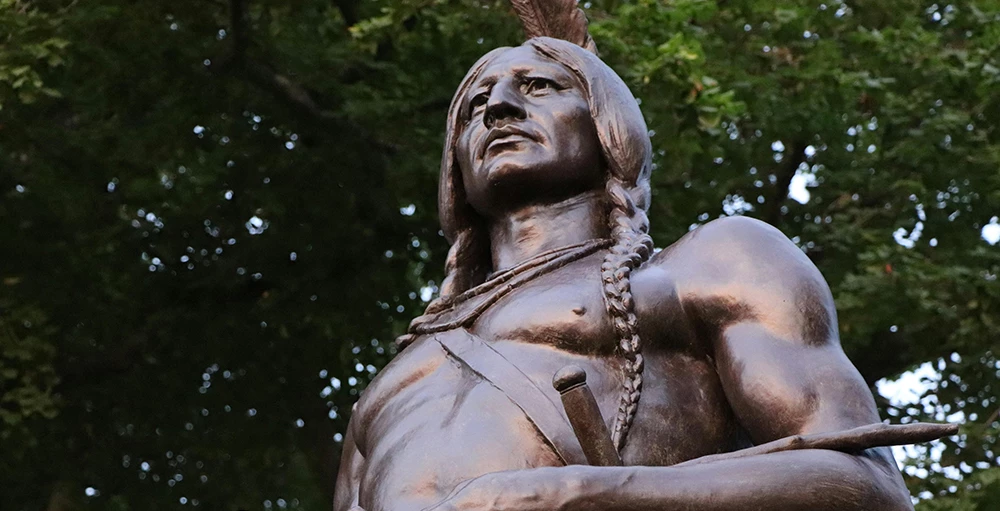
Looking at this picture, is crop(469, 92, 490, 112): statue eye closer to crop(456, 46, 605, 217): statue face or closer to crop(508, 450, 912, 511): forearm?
crop(456, 46, 605, 217): statue face

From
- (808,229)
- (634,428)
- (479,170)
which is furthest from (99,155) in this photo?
(634,428)

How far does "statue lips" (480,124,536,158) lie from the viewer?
4.95 metres

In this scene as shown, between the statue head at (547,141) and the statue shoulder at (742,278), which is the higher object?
the statue shoulder at (742,278)

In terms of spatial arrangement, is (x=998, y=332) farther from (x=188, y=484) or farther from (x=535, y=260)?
(x=535, y=260)

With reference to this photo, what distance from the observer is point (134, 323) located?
12.8 meters

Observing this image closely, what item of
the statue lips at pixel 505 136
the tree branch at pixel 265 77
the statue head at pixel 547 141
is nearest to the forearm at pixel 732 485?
the statue head at pixel 547 141

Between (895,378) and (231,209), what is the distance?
4709mm

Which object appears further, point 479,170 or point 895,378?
point 895,378

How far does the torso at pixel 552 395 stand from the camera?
4.22 metres

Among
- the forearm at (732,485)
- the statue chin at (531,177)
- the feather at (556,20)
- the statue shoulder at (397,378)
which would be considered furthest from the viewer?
the feather at (556,20)

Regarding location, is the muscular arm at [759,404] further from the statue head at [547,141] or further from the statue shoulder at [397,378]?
the statue shoulder at [397,378]

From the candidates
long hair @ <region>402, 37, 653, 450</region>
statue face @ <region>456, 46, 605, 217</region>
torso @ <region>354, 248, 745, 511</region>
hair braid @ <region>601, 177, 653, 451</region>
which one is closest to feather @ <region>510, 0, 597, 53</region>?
long hair @ <region>402, 37, 653, 450</region>

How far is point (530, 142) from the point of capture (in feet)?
16.2

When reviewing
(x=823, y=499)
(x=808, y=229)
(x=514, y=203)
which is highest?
(x=823, y=499)
